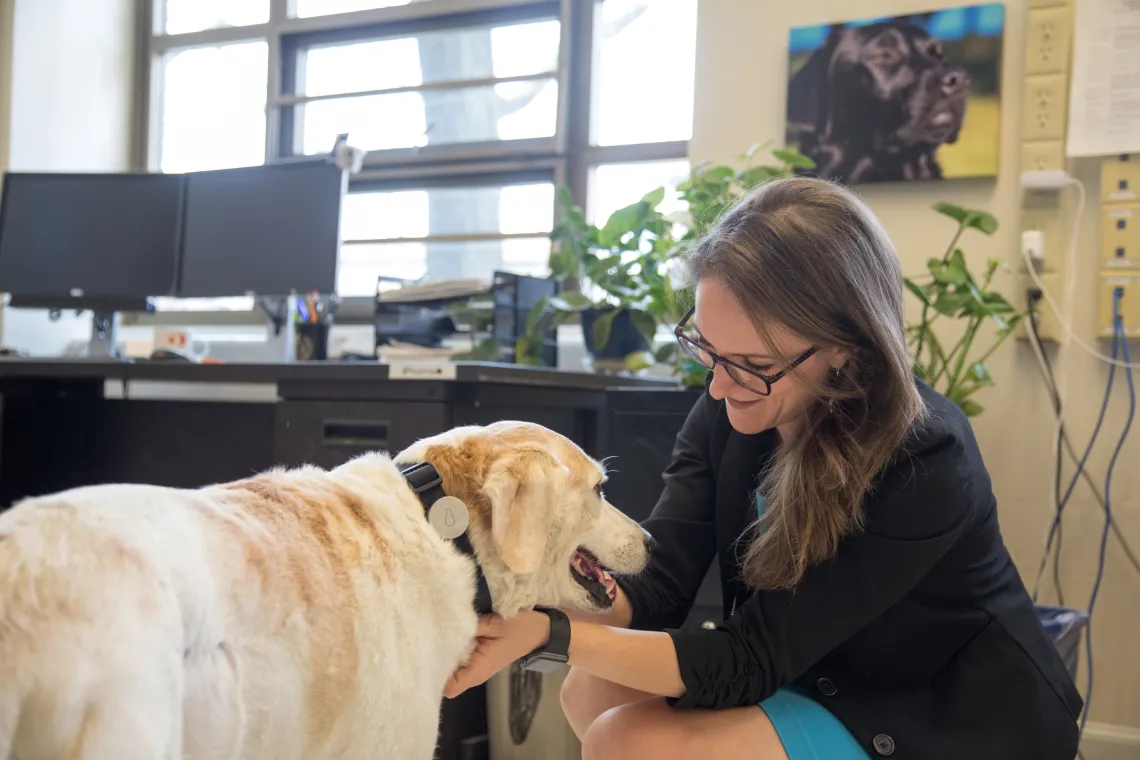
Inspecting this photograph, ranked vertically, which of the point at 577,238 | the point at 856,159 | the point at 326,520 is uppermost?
the point at 856,159

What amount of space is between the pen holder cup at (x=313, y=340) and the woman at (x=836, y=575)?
1.70 m

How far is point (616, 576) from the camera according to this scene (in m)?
1.57

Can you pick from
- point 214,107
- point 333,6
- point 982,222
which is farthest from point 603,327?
point 214,107

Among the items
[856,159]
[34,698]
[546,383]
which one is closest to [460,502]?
[34,698]

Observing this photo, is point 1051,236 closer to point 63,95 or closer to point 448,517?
point 448,517

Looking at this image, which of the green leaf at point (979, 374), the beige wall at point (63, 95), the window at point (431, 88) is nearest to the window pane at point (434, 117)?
the window at point (431, 88)

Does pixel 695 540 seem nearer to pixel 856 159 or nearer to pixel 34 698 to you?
pixel 34 698

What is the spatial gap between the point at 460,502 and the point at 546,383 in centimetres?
102

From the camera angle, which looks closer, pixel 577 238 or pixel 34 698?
pixel 34 698

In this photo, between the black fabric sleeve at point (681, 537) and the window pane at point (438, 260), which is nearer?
the black fabric sleeve at point (681, 537)

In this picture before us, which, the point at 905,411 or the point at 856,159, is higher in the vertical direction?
the point at 856,159

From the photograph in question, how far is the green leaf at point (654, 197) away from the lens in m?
2.57

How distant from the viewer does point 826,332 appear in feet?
4.24

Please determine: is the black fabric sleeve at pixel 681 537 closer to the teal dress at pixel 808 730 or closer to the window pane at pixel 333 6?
the teal dress at pixel 808 730
